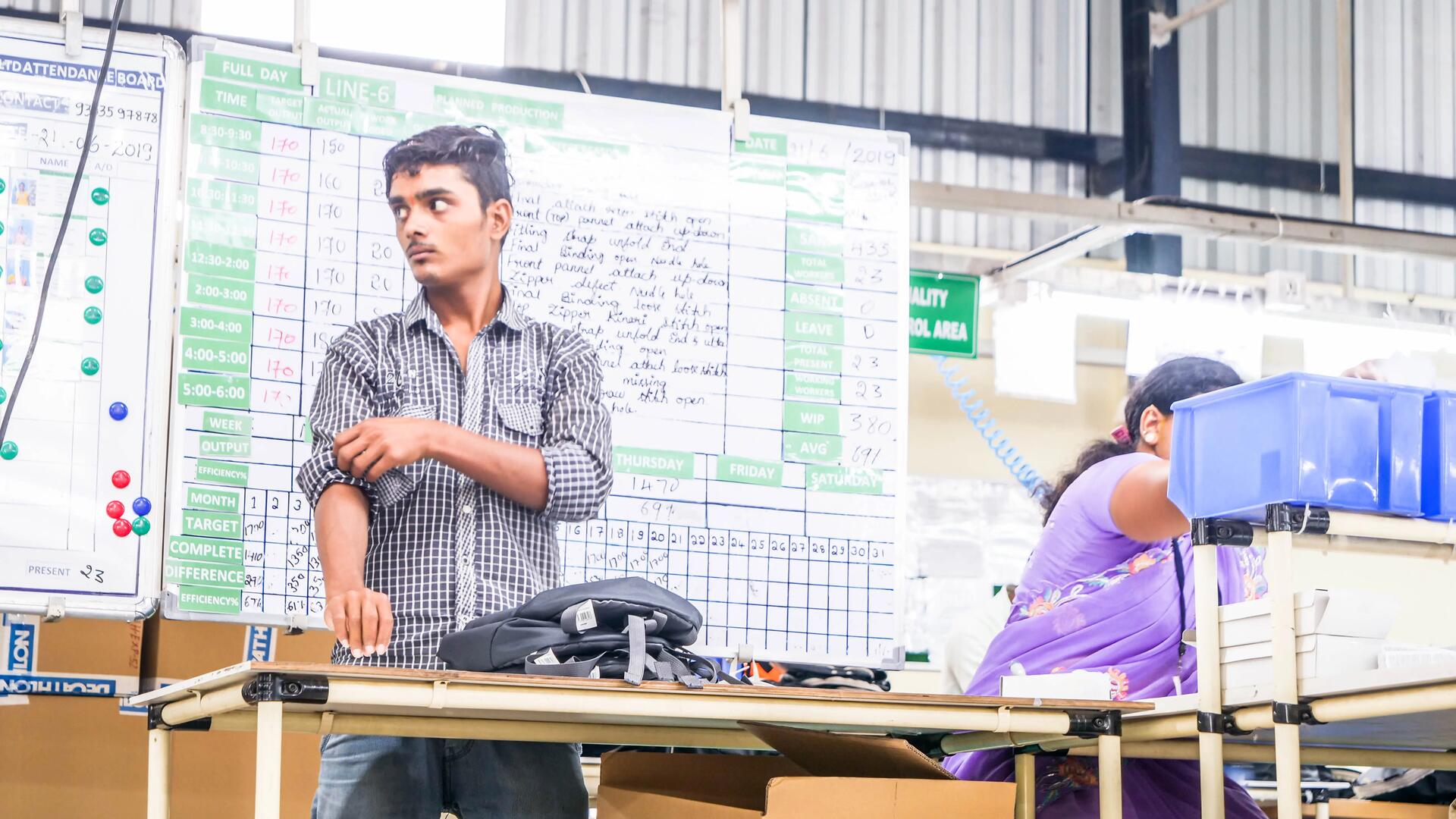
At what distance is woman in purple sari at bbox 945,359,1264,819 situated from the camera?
2.58 metres

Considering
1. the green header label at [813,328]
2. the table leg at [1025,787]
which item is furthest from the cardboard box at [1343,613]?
the green header label at [813,328]

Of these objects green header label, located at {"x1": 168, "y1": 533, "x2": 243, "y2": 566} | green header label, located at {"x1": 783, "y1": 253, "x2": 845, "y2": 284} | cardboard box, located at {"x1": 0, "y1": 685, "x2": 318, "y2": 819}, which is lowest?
cardboard box, located at {"x1": 0, "y1": 685, "x2": 318, "y2": 819}

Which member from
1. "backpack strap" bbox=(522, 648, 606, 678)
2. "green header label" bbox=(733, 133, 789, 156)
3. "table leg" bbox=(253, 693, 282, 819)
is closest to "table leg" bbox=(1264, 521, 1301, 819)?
"backpack strap" bbox=(522, 648, 606, 678)

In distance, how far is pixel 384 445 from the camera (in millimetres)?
2834

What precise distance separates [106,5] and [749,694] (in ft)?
16.4

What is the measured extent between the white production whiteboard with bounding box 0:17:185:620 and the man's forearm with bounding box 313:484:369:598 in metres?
0.34

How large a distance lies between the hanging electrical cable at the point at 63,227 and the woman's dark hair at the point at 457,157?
552 mm

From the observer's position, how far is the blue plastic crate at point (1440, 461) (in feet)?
7.21

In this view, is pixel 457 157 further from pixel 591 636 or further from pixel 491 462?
pixel 591 636

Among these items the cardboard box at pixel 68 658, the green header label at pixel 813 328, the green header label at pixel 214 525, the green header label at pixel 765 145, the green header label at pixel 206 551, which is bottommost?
the cardboard box at pixel 68 658

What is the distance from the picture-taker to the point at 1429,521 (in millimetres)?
2207

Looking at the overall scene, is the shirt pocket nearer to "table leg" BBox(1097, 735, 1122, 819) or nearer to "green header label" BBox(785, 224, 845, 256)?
"green header label" BBox(785, 224, 845, 256)

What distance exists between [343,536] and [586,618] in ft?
2.74

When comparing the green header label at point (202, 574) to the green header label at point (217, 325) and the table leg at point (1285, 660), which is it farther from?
the table leg at point (1285, 660)
